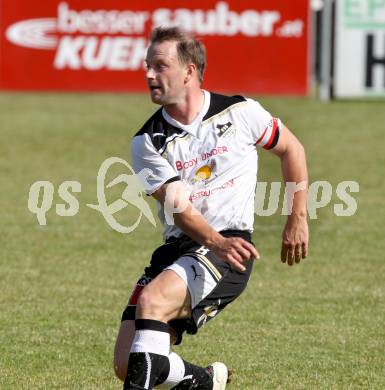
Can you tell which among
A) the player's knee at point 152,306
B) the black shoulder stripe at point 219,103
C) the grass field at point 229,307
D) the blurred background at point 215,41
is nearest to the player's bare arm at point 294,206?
the black shoulder stripe at point 219,103

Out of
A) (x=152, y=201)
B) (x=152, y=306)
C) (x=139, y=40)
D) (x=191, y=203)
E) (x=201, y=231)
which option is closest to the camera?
(x=152, y=306)

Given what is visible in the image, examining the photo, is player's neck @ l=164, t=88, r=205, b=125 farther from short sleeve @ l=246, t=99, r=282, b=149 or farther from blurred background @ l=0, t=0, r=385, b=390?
blurred background @ l=0, t=0, r=385, b=390

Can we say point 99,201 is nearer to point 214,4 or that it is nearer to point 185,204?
point 185,204

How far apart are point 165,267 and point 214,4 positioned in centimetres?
1982

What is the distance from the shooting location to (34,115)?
2331 cm

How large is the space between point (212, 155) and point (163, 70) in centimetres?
54

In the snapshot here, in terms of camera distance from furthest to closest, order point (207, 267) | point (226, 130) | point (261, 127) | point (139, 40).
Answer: point (139, 40), point (261, 127), point (226, 130), point (207, 267)

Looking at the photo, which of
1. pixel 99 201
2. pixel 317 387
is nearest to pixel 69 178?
pixel 99 201

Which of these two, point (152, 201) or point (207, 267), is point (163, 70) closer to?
point (207, 267)

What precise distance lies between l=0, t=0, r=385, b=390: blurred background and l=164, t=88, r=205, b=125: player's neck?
5.75 ft

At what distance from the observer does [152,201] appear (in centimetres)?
Answer: 1437

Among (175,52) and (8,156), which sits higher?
(175,52)

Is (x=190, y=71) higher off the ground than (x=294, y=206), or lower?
higher

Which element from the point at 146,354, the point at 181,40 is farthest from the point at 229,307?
the point at 181,40
